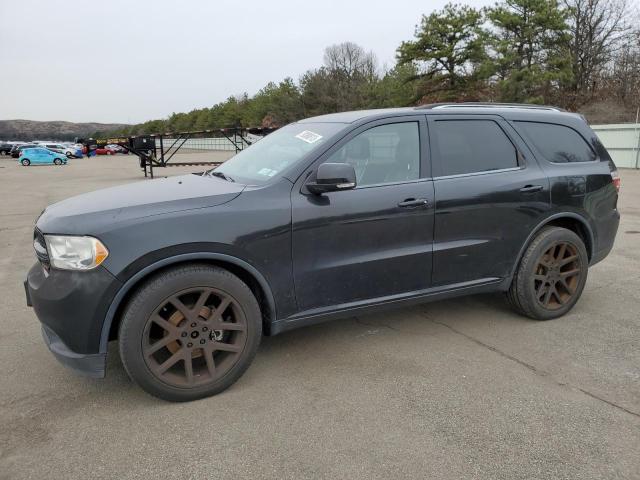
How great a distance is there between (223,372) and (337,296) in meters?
0.88

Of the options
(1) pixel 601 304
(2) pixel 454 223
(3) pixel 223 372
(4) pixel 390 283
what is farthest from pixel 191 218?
(1) pixel 601 304

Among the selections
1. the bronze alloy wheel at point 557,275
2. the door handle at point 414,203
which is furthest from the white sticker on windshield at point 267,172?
the bronze alloy wheel at point 557,275

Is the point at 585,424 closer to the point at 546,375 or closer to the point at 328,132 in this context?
the point at 546,375

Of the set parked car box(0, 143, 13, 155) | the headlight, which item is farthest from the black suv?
parked car box(0, 143, 13, 155)

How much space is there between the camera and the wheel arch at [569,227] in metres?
4.12

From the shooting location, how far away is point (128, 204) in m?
3.05

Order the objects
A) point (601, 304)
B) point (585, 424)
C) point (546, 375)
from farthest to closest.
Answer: point (601, 304)
point (546, 375)
point (585, 424)

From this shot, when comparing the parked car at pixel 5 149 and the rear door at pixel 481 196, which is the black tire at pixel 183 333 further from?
the parked car at pixel 5 149

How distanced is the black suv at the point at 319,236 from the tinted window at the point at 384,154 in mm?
10

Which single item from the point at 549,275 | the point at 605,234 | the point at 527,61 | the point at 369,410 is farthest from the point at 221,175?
the point at 527,61

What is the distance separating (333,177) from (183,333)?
4.27 ft

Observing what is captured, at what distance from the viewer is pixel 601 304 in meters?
4.70

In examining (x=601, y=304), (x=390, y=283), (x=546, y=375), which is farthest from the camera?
(x=601, y=304)

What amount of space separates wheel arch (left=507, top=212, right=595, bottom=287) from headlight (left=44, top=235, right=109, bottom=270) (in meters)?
3.09
